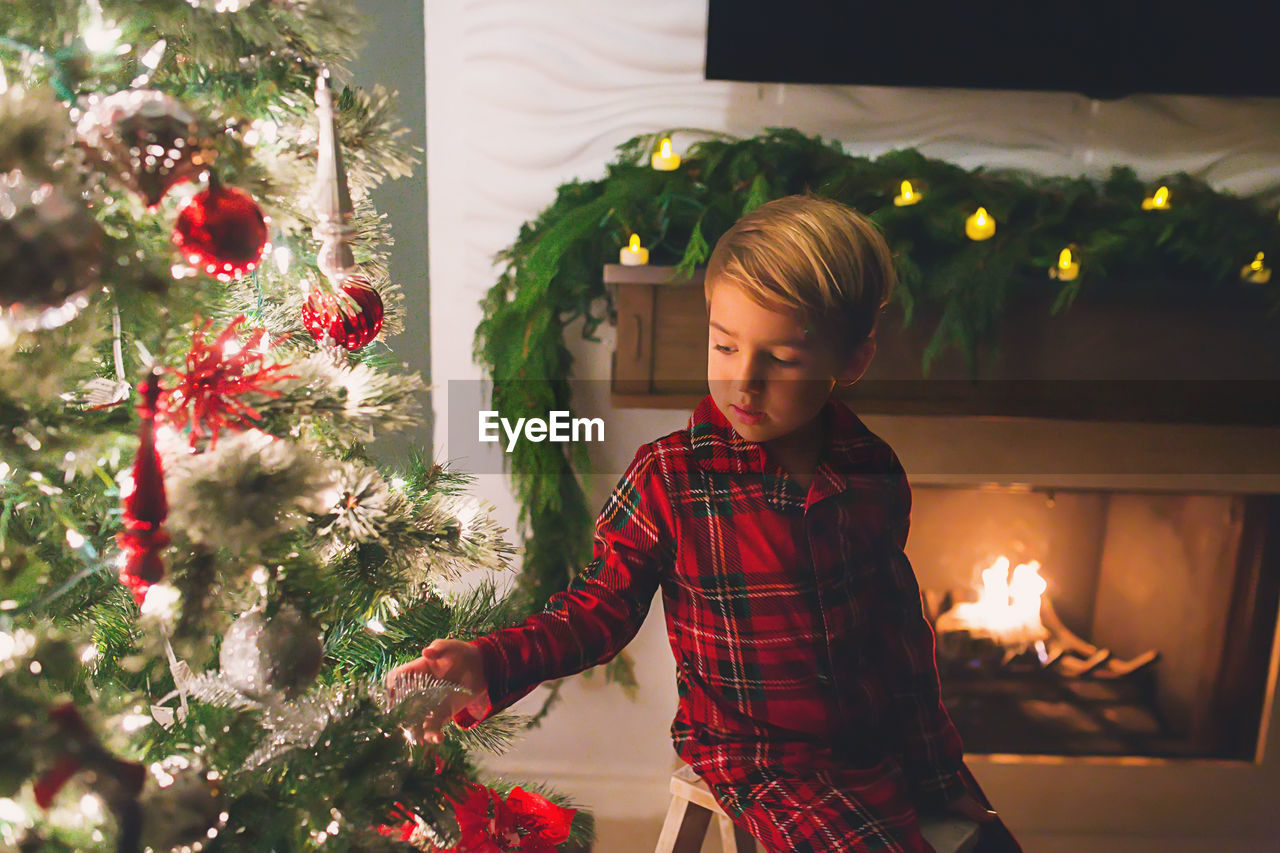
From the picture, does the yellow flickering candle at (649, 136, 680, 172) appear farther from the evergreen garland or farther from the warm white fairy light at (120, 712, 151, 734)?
the warm white fairy light at (120, 712, 151, 734)

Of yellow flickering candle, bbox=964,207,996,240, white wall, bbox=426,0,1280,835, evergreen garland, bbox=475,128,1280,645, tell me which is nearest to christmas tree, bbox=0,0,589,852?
evergreen garland, bbox=475,128,1280,645

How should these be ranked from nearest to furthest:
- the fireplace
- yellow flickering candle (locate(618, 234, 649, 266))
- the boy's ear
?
the boy's ear, yellow flickering candle (locate(618, 234, 649, 266)), the fireplace

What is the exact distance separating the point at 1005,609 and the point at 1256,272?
713mm

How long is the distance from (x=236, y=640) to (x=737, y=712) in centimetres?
46

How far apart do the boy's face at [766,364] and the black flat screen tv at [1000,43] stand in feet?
2.25

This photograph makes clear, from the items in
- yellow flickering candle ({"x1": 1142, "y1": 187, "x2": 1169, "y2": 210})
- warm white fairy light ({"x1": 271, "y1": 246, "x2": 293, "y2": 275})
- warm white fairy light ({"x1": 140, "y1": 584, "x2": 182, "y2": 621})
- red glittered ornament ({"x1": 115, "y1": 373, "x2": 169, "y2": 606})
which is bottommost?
warm white fairy light ({"x1": 140, "y1": 584, "x2": 182, "y2": 621})

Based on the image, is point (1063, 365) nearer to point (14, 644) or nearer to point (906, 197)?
point (906, 197)

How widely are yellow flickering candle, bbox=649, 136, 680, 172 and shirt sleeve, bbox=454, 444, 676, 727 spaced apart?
577mm

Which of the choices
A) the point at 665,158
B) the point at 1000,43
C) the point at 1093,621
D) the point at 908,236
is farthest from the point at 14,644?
the point at 1093,621

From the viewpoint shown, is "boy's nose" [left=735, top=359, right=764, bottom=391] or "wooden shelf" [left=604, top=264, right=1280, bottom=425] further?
"wooden shelf" [left=604, top=264, right=1280, bottom=425]

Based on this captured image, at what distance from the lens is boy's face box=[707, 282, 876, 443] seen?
666mm

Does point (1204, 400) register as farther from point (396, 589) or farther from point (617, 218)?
point (396, 589)

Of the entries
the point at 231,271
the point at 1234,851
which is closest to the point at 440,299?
the point at 231,271

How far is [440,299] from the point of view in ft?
4.46
